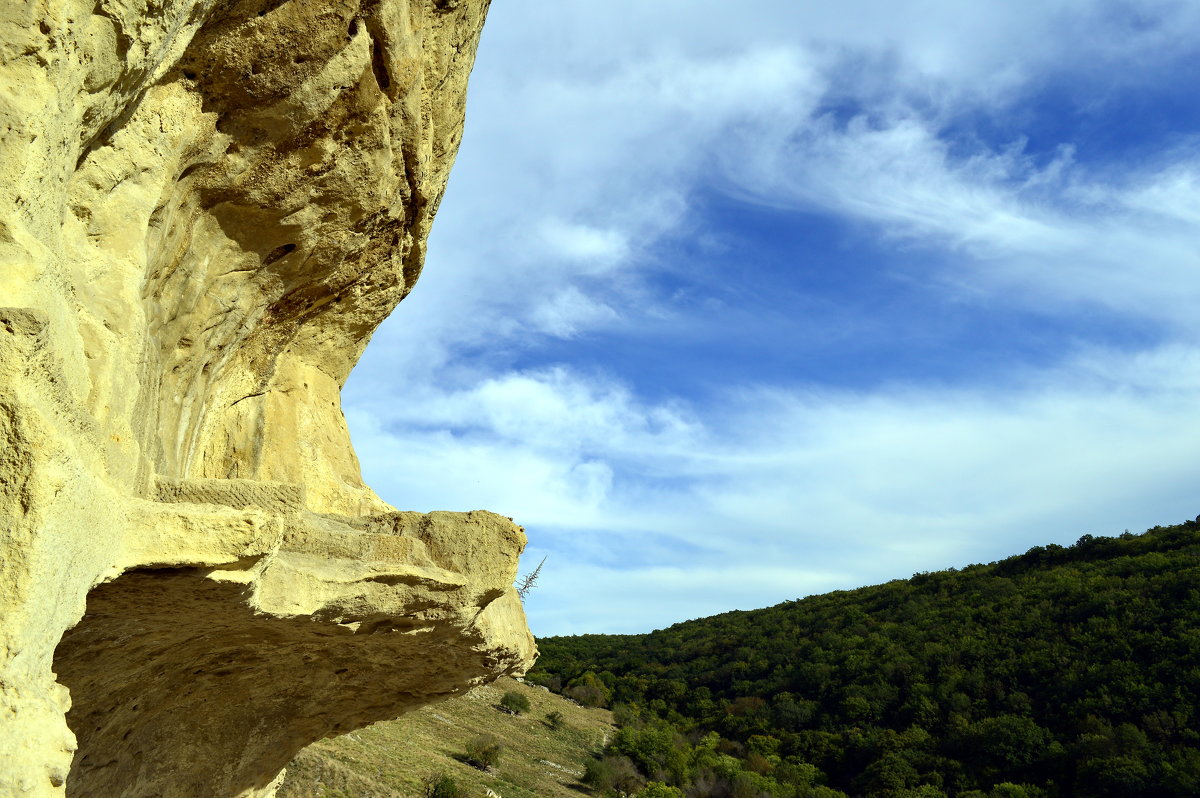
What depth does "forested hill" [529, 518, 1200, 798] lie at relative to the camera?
92.5 ft

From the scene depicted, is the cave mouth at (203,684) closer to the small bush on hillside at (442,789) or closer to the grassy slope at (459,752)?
the grassy slope at (459,752)

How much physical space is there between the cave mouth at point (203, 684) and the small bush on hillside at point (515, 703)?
94.1 feet

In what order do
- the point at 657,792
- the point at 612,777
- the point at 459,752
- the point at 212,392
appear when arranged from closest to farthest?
the point at 212,392
the point at 459,752
the point at 657,792
the point at 612,777

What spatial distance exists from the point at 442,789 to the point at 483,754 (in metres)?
6.45

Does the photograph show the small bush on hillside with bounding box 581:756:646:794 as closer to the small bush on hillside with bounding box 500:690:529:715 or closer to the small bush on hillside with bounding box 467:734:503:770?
the small bush on hillside with bounding box 467:734:503:770

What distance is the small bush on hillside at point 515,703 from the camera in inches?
1356

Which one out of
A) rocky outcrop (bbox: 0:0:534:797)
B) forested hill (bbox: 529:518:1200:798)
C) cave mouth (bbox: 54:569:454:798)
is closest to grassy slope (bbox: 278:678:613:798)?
forested hill (bbox: 529:518:1200:798)

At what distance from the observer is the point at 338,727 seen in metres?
7.09

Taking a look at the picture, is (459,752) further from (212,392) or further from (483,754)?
(212,392)

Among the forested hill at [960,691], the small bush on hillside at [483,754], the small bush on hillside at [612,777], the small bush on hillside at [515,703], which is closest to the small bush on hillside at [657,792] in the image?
the small bush on hillside at [612,777]

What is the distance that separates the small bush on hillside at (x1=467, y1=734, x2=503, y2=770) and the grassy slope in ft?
0.98

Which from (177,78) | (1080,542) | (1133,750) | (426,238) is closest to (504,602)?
(426,238)

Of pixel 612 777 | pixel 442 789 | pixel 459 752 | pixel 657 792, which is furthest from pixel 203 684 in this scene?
pixel 612 777

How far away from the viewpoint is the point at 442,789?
57.5 ft
